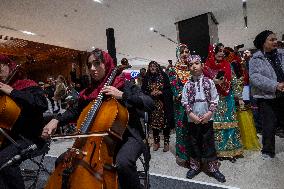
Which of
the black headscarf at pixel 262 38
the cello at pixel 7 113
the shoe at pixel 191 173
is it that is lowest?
the shoe at pixel 191 173

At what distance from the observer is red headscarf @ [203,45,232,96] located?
Answer: 3630 millimetres

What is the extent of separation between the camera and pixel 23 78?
2.73 meters

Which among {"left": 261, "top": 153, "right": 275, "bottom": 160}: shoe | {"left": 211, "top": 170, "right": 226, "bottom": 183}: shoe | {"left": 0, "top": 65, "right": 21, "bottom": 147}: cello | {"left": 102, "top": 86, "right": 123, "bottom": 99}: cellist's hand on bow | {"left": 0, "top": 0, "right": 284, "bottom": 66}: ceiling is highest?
{"left": 0, "top": 0, "right": 284, "bottom": 66}: ceiling

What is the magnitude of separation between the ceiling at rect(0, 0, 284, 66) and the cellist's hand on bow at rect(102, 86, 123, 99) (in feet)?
19.6

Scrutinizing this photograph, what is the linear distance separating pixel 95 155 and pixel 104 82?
2.21ft

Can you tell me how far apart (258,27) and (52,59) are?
11.2 metres

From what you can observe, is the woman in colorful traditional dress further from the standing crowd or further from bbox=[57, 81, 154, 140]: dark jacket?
bbox=[57, 81, 154, 140]: dark jacket

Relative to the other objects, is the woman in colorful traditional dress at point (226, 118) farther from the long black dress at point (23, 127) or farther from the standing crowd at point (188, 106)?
the long black dress at point (23, 127)

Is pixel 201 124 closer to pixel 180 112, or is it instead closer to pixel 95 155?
pixel 180 112

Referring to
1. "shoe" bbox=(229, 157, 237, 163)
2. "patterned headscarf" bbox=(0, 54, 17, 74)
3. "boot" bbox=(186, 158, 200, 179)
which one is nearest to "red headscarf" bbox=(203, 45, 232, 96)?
"shoe" bbox=(229, 157, 237, 163)

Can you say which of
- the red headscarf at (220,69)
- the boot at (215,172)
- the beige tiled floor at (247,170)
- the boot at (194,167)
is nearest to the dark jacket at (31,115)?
the beige tiled floor at (247,170)

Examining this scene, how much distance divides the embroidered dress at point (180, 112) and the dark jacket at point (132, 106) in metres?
1.47

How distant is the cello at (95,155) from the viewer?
1645 millimetres

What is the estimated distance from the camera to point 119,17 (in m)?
8.84
